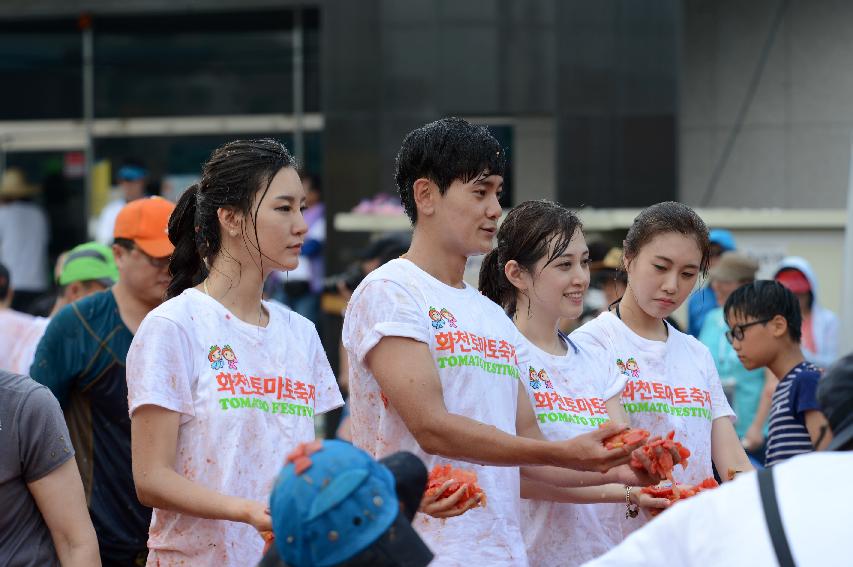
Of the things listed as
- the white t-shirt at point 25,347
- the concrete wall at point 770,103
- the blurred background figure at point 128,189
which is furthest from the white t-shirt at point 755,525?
the concrete wall at point 770,103

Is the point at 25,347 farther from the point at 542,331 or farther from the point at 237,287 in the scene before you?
the point at 237,287

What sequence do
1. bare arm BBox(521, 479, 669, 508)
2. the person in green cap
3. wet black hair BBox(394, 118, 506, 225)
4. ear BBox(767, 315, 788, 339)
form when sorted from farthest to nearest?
the person in green cap → ear BBox(767, 315, 788, 339) → bare arm BBox(521, 479, 669, 508) → wet black hair BBox(394, 118, 506, 225)

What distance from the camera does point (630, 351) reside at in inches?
205

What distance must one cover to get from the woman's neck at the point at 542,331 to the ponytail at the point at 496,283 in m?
0.13

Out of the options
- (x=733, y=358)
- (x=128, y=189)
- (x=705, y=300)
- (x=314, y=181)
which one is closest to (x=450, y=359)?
(x=733, y=358)

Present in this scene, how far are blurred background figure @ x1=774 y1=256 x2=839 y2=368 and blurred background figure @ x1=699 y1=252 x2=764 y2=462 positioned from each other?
0.81 feet

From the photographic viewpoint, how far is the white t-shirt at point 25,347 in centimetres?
767

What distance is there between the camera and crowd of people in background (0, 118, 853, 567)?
8.75 feet

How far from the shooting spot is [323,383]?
171 inches

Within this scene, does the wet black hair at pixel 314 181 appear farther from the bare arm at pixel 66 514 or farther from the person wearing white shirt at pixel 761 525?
the person wearing white shirt at pixel 761 525

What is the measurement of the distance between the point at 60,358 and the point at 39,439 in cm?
122

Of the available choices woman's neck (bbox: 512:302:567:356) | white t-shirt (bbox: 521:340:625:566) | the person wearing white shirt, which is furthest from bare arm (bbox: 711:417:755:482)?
the person wearing white shirt

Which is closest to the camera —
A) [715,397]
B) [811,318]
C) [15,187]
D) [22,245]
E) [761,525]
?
[761,525]

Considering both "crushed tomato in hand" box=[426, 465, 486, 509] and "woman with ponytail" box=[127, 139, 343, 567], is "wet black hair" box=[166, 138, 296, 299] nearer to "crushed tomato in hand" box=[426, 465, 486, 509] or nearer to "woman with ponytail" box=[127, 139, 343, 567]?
"woman with ponytail" box=[127, 139, 343, 567]
